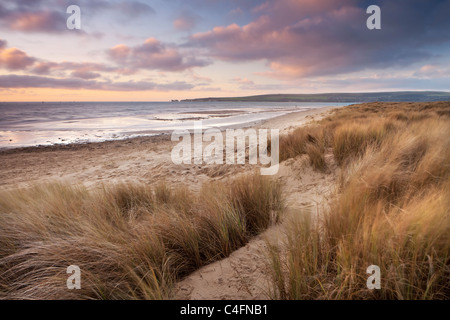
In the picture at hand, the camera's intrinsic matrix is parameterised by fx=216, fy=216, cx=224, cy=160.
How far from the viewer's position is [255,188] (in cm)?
322

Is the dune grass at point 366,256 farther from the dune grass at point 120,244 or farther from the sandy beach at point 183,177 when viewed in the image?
the dune grass at point 120,244

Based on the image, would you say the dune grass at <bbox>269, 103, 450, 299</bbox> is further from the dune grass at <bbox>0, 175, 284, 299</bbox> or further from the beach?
the dune grass at <bbox>0, 175, 284, 299</bbox>

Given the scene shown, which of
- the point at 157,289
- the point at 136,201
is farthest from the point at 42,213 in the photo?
the point at 157,289

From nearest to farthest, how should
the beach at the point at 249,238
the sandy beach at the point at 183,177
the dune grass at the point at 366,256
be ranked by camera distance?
the dune grass at the point at 366,256 < the beach at the point at 249,238 < the sandy beach at the point at 183,177

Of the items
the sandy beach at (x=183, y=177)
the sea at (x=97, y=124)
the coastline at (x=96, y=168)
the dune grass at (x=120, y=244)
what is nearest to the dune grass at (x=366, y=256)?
the sandy beach at (x=183, y=177)

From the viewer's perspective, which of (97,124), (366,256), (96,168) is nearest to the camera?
(366,256)

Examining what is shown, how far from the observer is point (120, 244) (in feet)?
6.88

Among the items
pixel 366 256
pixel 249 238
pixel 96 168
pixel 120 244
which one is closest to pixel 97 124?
pixel 96 168

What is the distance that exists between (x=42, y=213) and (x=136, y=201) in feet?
4.08

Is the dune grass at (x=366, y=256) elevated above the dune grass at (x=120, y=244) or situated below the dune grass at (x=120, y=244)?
above

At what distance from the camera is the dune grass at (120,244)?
171 centimetres

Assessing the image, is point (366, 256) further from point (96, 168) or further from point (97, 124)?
point (97, 124)

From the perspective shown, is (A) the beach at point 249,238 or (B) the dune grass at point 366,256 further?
(A) the beach at point 249,238
